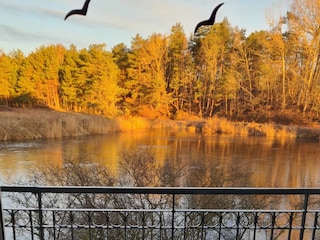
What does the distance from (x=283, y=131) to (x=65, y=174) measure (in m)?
8.20

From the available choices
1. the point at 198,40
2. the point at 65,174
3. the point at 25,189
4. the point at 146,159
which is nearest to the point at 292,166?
the point at 146,159

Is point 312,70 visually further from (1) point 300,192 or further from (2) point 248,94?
(1) point 300,192

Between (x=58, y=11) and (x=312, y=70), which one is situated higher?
(x=312, y=70)

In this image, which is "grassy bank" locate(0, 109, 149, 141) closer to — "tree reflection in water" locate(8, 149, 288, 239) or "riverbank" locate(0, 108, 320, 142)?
"riverbank" locate(0, 108, 320, 142)

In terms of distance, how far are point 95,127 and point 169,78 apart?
18.0 ft

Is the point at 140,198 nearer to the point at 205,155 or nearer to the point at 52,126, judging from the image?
the point at 205,155

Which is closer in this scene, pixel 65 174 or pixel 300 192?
pixel 300 192

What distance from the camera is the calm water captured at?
15.7 ft

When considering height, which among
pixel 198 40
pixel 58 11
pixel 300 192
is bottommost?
pixel 300 192

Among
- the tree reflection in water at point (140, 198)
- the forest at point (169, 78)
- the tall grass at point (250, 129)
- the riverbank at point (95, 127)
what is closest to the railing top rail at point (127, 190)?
the tree reflection in water at point (140, 198)

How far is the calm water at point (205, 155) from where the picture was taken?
4.77m

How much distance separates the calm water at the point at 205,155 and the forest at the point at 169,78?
370 cm

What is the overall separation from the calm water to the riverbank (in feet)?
2.31

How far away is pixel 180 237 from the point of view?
2803mm
